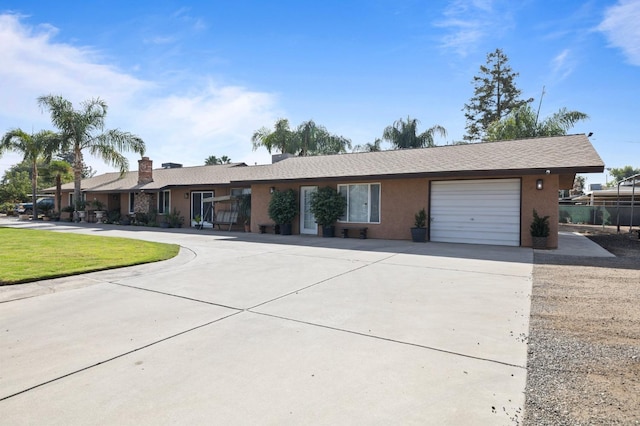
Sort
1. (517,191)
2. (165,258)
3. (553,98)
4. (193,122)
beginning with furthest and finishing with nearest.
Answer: (553,98) → (193,122) → (517,191) → (165,258)

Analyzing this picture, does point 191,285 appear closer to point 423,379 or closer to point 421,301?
point 421,301

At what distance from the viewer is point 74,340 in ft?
12.0

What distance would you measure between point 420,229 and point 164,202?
16.6 metres

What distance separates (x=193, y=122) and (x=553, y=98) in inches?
879

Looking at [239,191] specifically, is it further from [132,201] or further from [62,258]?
[62,258]

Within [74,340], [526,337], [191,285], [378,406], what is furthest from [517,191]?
[74,340]

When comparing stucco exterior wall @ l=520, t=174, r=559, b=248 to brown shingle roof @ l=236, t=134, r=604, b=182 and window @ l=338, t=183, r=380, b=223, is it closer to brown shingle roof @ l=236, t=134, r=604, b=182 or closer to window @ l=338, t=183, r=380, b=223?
brown shingle roof @ l=236, t=134, r=604, b=182

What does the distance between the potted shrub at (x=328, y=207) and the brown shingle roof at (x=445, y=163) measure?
752 millimetres

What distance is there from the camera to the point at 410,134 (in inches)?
1118

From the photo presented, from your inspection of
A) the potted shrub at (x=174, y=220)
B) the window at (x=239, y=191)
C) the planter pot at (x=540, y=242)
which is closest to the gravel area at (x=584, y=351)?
the planter pot at (x=540, y=242)

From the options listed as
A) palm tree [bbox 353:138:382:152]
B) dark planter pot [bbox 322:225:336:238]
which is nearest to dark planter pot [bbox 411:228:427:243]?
dark planter pot [bbox 322:225:336:238]

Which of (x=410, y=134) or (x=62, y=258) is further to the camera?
(x=410, y=134)

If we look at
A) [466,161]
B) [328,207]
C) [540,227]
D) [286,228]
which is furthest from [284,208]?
[540,227]

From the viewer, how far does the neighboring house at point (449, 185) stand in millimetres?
11477
